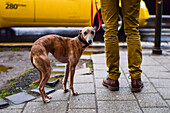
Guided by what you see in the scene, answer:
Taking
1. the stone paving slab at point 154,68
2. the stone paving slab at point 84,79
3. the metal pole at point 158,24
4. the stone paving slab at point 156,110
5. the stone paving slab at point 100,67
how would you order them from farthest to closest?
1. the metal pole at point 158,24
2. the stone paving slab at point 100,67
3. the stone paving slab at point 154,68
4. the stone paving slab at point 84,79
5. the stone paving slab at point 156,110

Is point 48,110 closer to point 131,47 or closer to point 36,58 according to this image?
point 36,58

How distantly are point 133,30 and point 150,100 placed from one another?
96 cm

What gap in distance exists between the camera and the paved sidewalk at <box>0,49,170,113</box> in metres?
2.68

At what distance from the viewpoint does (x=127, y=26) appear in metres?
3.20

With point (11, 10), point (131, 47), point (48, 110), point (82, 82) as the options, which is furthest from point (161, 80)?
point (11, 10)

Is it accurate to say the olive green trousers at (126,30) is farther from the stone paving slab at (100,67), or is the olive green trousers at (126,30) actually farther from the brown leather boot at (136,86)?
the stone paving slab at (100,67)

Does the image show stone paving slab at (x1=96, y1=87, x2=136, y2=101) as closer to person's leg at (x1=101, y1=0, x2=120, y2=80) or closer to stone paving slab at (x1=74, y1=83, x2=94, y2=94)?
stone paving slab at (x1=74, y1=83, x2=94, y2=94)

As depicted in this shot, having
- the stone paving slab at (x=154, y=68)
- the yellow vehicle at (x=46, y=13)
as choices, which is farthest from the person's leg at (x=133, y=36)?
the yellow vehicle at (x=46, y=13)

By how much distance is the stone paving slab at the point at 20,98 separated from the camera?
9.71 ft

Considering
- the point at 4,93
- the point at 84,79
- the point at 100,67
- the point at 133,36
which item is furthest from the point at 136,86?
the point at 4,93

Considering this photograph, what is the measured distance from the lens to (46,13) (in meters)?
7.47

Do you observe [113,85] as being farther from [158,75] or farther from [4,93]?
[4,93]

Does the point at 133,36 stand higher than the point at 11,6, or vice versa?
the point at 11,6

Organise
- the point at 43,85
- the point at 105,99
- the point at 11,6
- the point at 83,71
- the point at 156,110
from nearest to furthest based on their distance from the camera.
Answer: the point at 156,110, the point at 43,85, the point at 105,99, the point at 83,71, the point at 11,6
